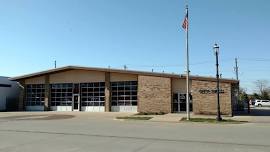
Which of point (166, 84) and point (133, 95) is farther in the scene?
point (133, 95)

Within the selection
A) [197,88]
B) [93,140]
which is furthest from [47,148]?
[197,88]

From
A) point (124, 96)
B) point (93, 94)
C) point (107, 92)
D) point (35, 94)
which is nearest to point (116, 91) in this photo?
point (107, 92)

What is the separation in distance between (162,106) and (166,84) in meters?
2.25

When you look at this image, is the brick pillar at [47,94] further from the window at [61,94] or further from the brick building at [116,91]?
the window at [61,94]

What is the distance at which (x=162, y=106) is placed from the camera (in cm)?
3450

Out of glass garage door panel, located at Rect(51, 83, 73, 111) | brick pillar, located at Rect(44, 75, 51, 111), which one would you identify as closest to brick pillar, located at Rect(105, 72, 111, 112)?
glass garage door panel, located at Rect(51, 83, 73, 111)

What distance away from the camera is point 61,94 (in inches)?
1642

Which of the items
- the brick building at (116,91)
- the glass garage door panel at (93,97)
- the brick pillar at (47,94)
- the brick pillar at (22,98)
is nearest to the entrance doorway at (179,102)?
the brick building at (116,91)

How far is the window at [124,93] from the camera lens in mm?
37531

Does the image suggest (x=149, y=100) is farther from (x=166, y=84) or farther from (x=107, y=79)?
(x=107, y=79)

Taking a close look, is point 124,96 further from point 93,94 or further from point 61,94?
point 61,94

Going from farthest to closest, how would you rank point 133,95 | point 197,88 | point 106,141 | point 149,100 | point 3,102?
point 3,102 < point 133,95 < point 149,100 < point 197,88 < point 106,141

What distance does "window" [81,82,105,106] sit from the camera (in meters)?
39.2

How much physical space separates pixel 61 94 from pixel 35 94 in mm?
4182
